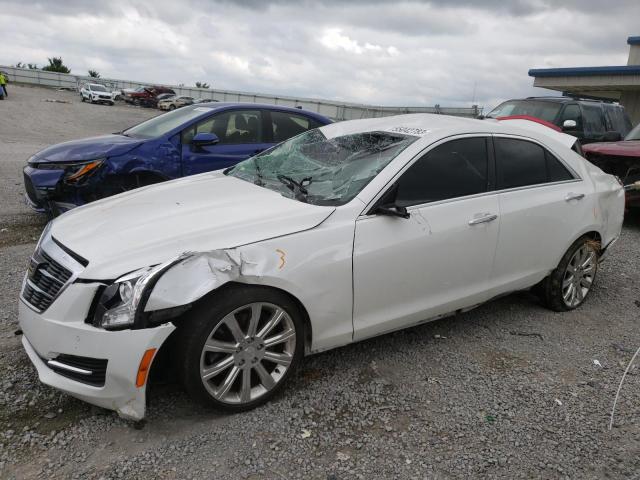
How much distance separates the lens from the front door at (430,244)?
3104mm

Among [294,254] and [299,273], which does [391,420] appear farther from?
[294,254]

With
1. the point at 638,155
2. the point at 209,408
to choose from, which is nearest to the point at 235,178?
the point at 209,408

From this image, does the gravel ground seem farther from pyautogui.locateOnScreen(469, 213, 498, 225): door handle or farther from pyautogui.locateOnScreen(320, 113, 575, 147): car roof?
pyautogui.locateOnScreen(320, 113, 575, 147): car roof

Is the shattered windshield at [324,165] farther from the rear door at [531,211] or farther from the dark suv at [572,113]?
the dark suv at [572,113]

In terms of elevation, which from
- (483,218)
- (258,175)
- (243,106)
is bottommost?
(483,218)

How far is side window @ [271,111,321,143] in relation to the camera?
690cm

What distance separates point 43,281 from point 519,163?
332cm

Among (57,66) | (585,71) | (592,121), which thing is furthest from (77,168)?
(57,66)

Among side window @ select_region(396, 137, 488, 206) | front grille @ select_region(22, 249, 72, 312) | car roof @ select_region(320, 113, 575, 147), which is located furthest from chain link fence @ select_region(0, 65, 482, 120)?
front grille @ select_region(22, 249, 72, 312)

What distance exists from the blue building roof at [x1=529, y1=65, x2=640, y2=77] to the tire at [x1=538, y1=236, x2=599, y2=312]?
17.0 m

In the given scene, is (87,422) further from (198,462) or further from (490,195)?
(490,195)

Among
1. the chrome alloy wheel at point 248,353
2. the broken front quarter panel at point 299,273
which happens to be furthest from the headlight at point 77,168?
the chrome alloy wheel at point 248,353

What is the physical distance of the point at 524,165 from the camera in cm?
400

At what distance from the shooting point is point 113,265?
257 centimetres
